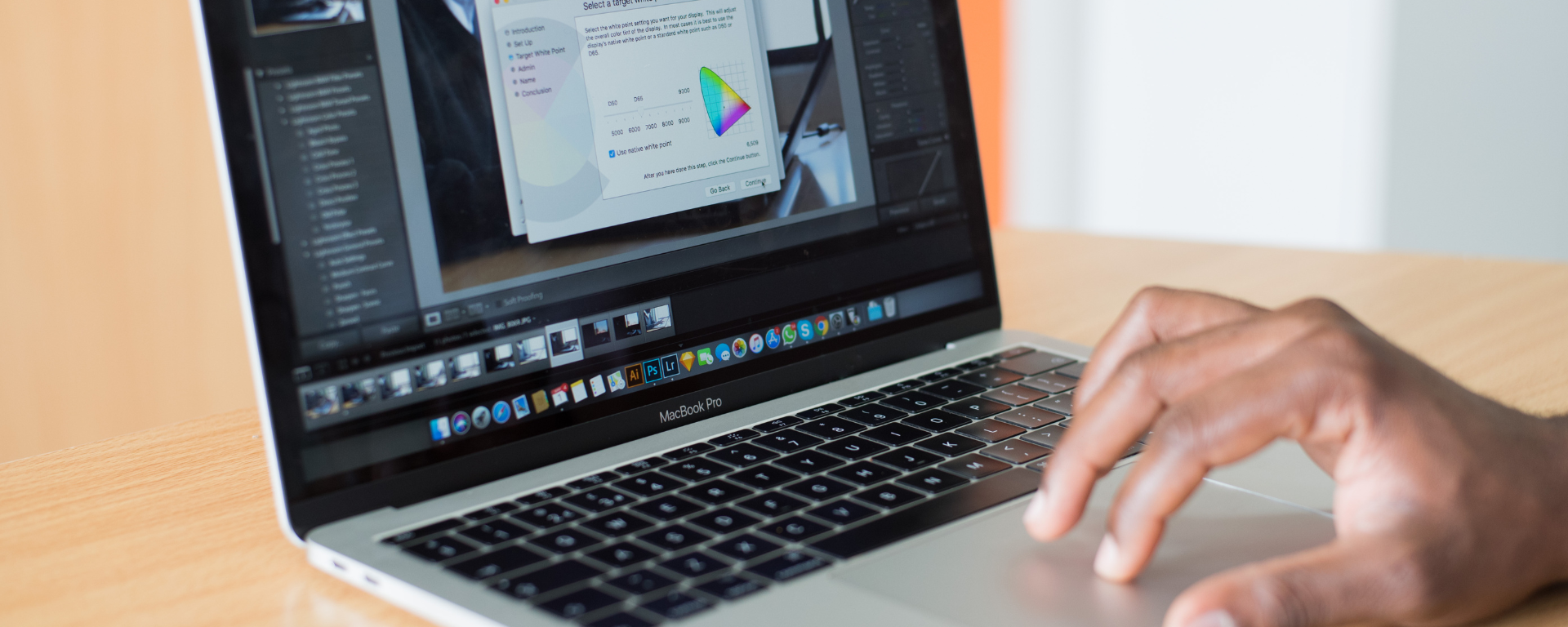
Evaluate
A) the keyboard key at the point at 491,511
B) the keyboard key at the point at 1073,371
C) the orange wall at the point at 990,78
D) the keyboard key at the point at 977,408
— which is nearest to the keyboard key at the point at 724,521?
the keyboard key at the point at 491,511

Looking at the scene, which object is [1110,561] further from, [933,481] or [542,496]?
[542,496]

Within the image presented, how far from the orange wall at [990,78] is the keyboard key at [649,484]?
2.60m

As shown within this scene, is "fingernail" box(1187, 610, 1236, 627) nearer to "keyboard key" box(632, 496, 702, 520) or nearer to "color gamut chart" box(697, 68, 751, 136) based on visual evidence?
"keyboard key" box(632, 496, 702, 520)

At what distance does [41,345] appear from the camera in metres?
1.87

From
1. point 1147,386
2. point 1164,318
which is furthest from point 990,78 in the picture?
point 1147,386

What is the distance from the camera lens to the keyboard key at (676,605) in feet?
1.57

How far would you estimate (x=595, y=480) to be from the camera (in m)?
0.63

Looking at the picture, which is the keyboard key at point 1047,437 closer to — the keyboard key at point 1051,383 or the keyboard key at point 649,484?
the keyboard key at point 1051,383

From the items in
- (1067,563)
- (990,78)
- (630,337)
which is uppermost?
(990,78)

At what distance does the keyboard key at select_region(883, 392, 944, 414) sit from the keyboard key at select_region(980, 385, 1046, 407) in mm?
35

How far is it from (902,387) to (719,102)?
0.72 ft

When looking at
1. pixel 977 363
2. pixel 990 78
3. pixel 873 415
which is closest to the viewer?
pixel 873 415

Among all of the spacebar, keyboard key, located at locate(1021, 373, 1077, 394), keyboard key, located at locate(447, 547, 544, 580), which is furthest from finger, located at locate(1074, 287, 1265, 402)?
keyboard key, located at locate(447, 547, 544, 580)

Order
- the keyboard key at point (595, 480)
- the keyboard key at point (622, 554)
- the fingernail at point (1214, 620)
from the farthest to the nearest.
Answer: the keyboard key at point (595, 480) < the keyboard key at point (622, 554) < the fingernail at point (1214, 620)
